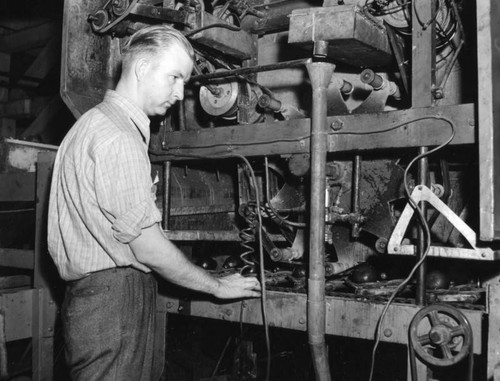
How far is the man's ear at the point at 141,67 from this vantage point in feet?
6.99

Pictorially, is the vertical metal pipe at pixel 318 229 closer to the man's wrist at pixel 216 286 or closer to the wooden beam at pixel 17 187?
the man's wrist at pixel 216 286

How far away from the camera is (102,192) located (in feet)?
6.39

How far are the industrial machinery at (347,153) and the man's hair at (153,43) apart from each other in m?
0.50

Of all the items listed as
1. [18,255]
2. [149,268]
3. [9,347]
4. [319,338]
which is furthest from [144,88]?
[9,347]

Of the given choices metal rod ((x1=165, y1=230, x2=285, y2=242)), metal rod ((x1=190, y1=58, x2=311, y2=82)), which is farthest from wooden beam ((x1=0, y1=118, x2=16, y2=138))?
metal rod ((x1=190, y1=58, x2=311, y2=82))

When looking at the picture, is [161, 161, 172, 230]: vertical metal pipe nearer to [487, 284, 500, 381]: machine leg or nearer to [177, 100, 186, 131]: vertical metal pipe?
[177, 100, 186, 131]: vertical metal pipe

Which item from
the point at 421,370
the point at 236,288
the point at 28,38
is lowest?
the point at 421,370

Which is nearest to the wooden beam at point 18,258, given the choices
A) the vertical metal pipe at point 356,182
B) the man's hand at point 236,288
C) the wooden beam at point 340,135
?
the wooden beam at point 340,135

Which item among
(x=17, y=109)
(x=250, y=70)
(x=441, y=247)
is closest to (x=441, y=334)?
(x=441, y=247)

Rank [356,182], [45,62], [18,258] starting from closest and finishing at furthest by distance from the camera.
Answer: [356,182], [18,258], [45,62]

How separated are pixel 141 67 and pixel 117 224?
66cm

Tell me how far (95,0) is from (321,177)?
1925 millimetres

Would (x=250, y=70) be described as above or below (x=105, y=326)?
above

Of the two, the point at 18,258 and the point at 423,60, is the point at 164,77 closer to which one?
the point at 423,60
